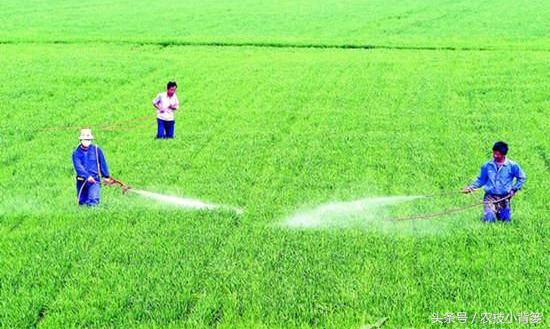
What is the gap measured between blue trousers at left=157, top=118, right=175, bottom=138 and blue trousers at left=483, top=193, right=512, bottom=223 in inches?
292

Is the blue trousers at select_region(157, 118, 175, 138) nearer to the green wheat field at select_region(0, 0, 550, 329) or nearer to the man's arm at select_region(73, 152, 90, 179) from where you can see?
the green wheat field at select_region(0, 0, 550, 329)

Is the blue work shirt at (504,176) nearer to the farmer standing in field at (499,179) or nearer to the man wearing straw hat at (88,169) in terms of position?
the farmer standing in field at (499,179)

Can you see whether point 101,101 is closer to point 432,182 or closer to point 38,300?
point 432,182

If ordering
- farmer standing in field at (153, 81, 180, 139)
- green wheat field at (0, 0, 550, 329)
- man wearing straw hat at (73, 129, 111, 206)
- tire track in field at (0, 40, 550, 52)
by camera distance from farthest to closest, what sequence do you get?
tire track in field at (0, 40, 550, 52) → farmer standing in field at (153, 81, 180, 139) → man wearing straw hat at (73, 129, 111, 206) → green wheat field at (0, 0, 550, 329)

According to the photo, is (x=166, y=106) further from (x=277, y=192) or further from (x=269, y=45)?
(x=269, y=45)

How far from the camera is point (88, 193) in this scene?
1000 cm

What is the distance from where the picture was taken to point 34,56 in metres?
26.5

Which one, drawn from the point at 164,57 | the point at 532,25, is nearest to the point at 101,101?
the point at 164,57

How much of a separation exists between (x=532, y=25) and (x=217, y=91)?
22430 mm

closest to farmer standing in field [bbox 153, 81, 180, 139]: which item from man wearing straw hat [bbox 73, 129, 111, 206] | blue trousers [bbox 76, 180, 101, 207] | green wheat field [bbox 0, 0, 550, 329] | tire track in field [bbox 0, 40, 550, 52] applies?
green wheat field [bbox 0, 0, 550, 329]

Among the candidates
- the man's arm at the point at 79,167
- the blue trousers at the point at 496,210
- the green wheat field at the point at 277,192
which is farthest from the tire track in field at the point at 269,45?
the man's arm at the point at 79,167

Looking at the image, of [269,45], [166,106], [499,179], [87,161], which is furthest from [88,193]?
[269,45]

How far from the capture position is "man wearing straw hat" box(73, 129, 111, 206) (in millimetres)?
9727

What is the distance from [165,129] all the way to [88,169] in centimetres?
466
